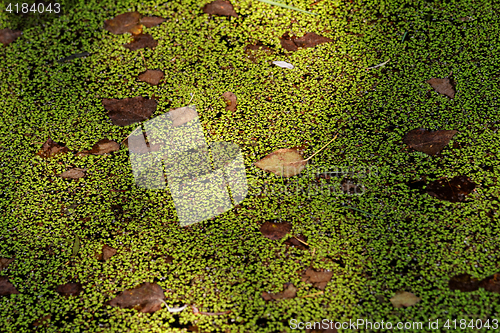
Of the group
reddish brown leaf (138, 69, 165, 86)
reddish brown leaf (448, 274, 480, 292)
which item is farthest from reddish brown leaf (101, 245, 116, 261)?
reddish brown leaf (448, 274, 480, 292)

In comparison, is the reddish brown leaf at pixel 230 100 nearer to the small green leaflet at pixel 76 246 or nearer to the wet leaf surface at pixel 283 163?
the wet leaf surface at pixel 283 163

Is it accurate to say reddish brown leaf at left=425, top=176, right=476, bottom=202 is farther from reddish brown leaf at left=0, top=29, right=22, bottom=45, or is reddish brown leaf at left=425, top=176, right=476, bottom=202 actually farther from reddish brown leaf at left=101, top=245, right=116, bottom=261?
reddish brown leaf at left=0, top=29, right=22, bottom=45

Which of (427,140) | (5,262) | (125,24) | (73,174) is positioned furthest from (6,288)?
(427,140)

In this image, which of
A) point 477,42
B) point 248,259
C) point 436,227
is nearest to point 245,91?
point 248,259

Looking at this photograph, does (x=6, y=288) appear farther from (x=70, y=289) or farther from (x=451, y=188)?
(x=451, y=188)

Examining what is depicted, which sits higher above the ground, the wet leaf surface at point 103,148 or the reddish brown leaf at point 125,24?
the reddish brown leaf at point 125,24

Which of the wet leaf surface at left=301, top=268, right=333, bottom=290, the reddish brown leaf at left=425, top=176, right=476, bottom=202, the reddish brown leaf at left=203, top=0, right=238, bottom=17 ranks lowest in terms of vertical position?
the wet leaf surface at left=301, top=268, right=333, bottom=290

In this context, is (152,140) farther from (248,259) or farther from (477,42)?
(477,42)

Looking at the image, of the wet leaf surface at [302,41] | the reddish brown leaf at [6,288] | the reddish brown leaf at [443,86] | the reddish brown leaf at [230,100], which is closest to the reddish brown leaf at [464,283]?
the reddish brown leaf at [443,86]
